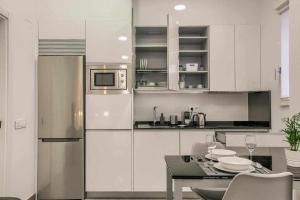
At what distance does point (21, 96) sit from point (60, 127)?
61 centimetres

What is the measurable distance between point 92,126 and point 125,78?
2.43 feet

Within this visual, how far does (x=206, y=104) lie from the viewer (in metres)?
4.11

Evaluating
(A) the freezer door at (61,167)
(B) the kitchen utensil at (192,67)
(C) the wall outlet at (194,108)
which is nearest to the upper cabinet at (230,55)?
(B) the kitchen utensil at (192,67)

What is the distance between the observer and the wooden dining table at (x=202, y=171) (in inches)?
58.2

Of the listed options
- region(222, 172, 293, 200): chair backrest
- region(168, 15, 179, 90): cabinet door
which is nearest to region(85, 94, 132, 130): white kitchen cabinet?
region(168, 15, 179, 90): cabinet door

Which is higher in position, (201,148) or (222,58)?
(222,58)

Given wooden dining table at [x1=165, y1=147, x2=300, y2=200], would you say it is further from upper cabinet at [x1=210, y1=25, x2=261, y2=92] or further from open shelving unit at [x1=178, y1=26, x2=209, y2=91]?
open shelving unit at [x1=178, y1=26, x2=209, y2=91]

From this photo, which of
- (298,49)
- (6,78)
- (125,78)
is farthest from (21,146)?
(298,49)

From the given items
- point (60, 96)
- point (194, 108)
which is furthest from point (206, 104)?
point (60, 96)

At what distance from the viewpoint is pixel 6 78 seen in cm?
269

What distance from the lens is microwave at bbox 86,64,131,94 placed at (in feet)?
11.3

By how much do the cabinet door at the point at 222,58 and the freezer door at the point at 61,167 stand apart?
78.8 inches

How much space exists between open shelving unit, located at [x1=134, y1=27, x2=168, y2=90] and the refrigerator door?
3.00 ft

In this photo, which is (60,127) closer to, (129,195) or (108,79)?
(108,79)
